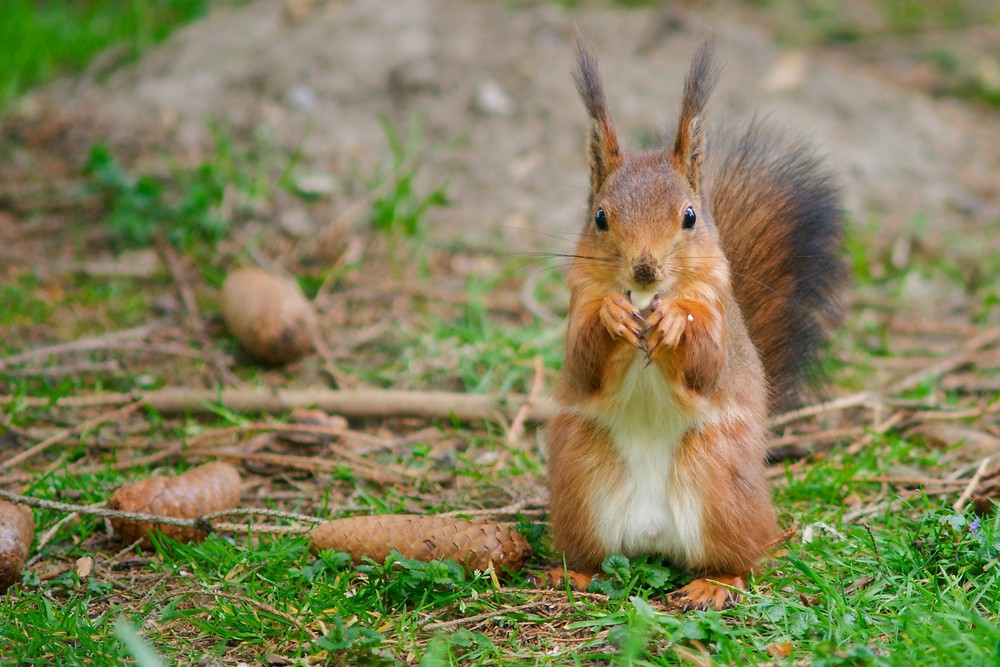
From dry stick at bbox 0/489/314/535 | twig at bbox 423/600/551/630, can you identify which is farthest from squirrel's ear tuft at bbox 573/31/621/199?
dry stick at bbox 0/489/314/535

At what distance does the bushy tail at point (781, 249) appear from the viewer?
91.4 inches

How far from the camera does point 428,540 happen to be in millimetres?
2062

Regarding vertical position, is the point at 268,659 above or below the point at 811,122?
below

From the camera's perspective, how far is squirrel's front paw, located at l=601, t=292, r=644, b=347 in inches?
73.1

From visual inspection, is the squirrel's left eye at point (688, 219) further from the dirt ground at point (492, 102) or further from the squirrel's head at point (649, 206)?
the dirt ground at point (492, 102)

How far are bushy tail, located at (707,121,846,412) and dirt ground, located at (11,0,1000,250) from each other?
1.59 metres

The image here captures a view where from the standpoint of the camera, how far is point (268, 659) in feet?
5.94

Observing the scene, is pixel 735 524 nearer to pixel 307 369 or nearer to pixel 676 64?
Result: pixel 307 369

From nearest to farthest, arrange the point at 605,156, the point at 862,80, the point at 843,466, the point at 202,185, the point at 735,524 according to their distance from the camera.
A: the point at 735,524
the point at 605,156
the point at 843,466
the point at 202,185
the point at 862,80

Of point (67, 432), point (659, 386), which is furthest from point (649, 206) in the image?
point (67, 432)

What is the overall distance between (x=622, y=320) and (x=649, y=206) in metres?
0.24

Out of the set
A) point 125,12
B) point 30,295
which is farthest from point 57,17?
point 30,295

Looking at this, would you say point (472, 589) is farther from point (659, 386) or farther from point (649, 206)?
point (649, 206)

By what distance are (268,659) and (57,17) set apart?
4675 millimetres
